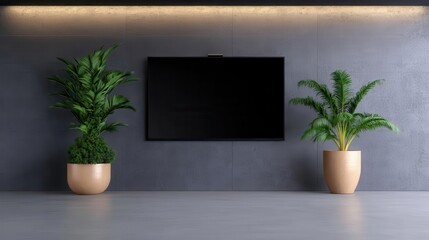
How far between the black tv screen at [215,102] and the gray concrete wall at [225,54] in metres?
0.18

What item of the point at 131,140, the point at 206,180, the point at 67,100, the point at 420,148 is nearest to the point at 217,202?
the point at 206,180

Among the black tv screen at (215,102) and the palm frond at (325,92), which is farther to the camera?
the black tv screen at (215,102)

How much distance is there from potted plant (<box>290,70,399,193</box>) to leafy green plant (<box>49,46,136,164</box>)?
7.88 ft

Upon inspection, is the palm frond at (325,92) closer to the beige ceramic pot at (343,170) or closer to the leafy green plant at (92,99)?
the beige ceramic pot at (343,170)

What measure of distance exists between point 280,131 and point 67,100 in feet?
9.67

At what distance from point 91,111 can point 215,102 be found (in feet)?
5.50

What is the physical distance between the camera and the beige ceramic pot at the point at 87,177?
24.5 feet

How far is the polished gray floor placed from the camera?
4.55m

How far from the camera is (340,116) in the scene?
25.0ft

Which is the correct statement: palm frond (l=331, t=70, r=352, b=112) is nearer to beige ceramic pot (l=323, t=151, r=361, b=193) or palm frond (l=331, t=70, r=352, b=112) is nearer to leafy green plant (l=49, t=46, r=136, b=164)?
beige ceramic pot (l=323, t=151, r=361, b=193)

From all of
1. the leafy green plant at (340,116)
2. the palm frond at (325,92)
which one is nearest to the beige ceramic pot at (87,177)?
the leafy green plant at (340,116)

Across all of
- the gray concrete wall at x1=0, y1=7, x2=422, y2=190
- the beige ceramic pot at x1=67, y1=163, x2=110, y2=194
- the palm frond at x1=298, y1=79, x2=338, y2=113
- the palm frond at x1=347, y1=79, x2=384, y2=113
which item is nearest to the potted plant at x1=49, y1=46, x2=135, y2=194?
the beige ceramic pot at x1=67, y1=163, x2=110, y2=194

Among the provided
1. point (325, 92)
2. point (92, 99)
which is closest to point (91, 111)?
point (92, 99)

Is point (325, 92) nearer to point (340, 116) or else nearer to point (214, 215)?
point (340, 116)
